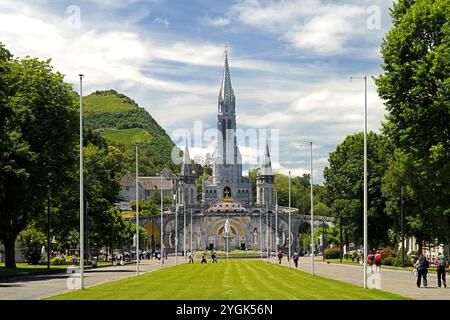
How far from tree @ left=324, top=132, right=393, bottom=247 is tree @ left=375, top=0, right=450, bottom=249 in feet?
101

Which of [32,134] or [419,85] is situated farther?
[32,134]

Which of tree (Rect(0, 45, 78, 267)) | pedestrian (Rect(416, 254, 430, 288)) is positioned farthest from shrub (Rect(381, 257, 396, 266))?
pedestrian (Rect(416, 254, 430, 288))

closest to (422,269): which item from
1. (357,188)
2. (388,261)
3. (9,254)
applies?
(9,254)

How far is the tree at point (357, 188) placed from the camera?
9731 centimetres

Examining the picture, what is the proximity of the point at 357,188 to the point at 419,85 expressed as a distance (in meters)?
42.3

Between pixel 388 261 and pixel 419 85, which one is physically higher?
pixel 419 85

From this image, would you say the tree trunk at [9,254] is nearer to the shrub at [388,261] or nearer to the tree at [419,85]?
the tree at [419,85]

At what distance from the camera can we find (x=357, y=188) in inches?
3952

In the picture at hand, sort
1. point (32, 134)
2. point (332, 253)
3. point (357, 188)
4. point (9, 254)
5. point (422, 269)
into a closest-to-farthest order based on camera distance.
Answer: point (422, 269) < point (32, 134) < point (9, 254) < point (357, 188) < point (332, 253)

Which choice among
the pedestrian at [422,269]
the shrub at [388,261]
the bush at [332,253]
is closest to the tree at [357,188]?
the shrub at [388,261]

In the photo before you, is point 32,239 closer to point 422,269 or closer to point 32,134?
point 32,134

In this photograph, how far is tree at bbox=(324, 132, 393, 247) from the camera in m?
97.3

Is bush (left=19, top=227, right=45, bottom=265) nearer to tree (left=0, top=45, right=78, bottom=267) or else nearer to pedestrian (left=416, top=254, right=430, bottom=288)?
tree (left=0, top=45, right=78, bottom=267)
